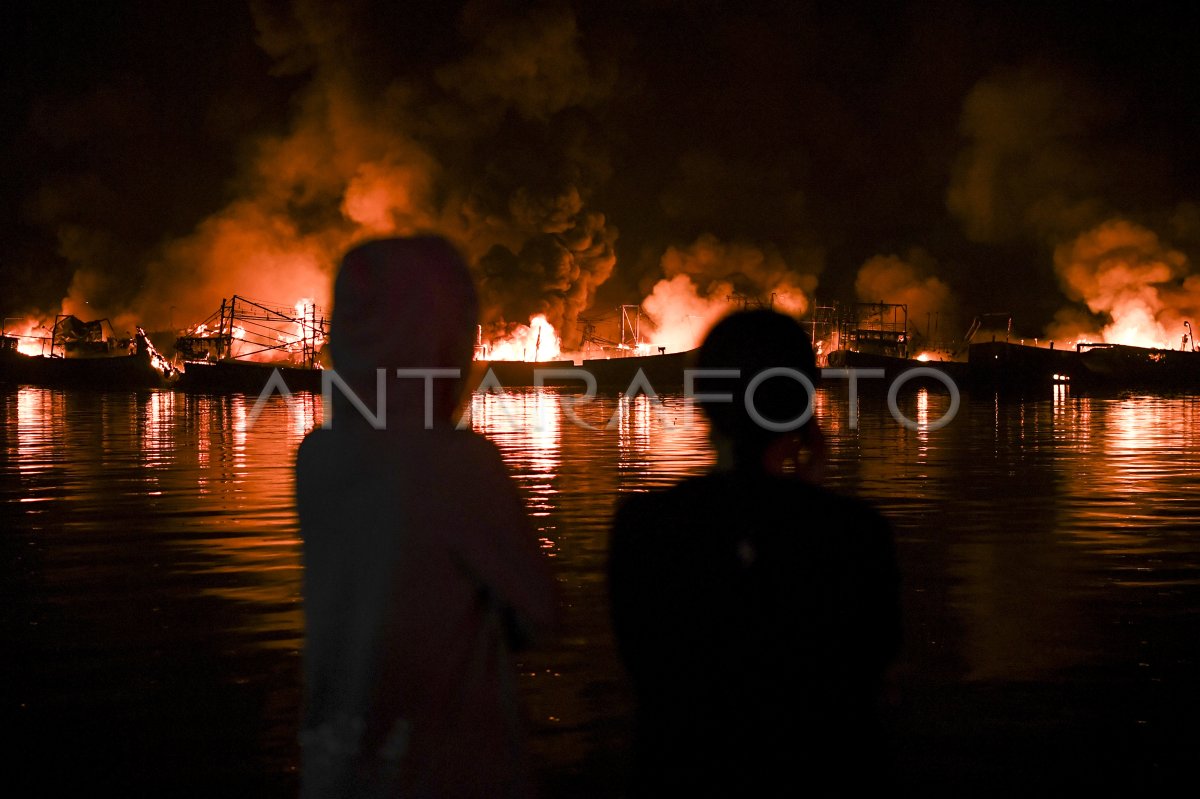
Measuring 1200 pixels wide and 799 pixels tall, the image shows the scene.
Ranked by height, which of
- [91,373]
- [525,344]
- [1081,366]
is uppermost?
[525,344]

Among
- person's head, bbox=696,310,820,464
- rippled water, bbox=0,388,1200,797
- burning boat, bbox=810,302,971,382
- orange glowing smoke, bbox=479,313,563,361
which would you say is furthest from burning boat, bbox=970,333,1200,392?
person's head, bbox=696,310,820,464

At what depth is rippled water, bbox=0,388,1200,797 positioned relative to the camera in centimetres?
503

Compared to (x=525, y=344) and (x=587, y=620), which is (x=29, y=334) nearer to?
(x=525, y=344)

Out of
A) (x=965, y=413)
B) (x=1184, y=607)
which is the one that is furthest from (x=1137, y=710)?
(x=965, y=413)

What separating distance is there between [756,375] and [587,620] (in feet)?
17.9

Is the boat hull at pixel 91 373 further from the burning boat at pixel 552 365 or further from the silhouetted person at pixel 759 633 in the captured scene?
the silhouetted person at pixel 759 633

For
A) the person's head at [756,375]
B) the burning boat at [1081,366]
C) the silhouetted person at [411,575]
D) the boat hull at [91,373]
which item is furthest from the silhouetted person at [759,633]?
the burning boat at [1081,366]

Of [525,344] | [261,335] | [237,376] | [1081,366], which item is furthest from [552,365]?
[1081,366]

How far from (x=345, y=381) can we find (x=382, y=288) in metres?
0.22

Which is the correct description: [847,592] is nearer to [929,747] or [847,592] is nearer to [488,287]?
[929,747]

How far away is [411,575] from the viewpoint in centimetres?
206

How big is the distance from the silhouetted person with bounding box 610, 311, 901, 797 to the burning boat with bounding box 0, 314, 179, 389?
63.8 m

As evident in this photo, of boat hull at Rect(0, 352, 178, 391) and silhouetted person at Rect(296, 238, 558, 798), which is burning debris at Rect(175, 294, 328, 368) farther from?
silhouetted person at Rect(296, 238, 558, 798)

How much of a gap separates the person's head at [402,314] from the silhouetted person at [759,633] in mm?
450
